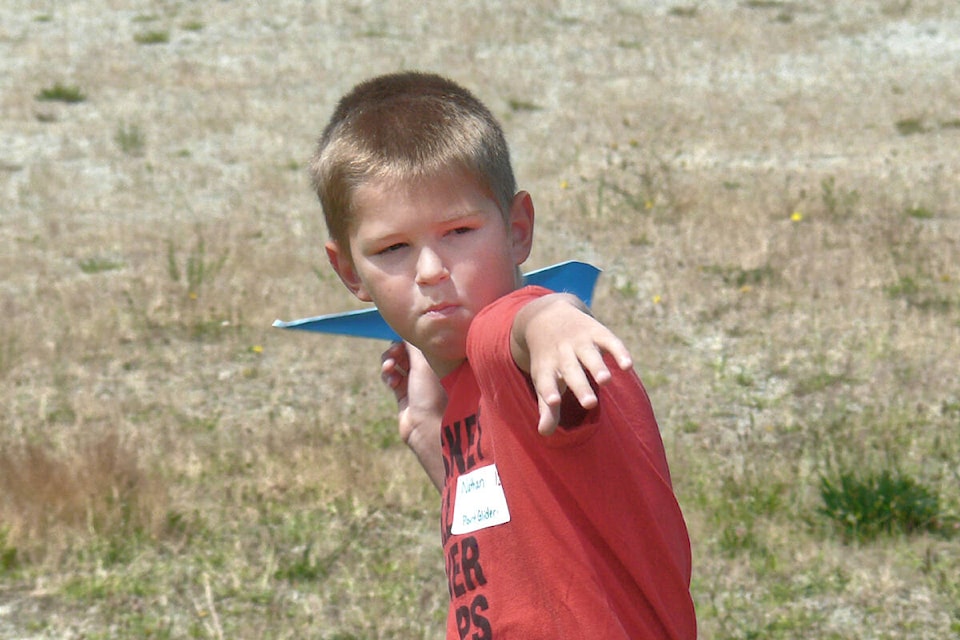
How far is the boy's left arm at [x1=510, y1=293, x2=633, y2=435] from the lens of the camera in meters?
Answer: 1.19

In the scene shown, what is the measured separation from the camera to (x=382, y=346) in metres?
6.50

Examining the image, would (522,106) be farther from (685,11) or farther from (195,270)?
(195,270)

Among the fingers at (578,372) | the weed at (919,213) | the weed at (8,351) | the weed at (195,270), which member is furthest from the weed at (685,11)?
the fingers at (578,372)

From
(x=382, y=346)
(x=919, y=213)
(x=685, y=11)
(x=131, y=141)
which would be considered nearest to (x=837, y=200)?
(x=919, y=213)

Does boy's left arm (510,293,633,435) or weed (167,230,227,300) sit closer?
boy's left arm (510,293,633,435)

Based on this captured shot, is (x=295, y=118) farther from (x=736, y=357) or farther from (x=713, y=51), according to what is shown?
(x=736, y=357)

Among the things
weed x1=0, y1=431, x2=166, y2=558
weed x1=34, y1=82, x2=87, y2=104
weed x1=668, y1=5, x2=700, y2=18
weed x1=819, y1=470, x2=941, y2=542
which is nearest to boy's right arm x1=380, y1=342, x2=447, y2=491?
weed x1=0, y1=431, x2=166, y2=558

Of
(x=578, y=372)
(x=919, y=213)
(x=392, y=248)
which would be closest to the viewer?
(x=578, y=372)

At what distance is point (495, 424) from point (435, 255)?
0.25 m

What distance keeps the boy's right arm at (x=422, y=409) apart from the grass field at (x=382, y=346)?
1.42 meters

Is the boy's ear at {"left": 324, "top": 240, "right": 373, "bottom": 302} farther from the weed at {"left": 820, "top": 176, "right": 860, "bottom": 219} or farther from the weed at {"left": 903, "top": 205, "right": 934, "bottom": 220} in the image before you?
the weed at {"left": 903, "top": 205, "right": 934, "bottom": 220}

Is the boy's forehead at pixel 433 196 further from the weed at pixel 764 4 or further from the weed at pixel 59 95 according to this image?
the weed at pixel 764 4

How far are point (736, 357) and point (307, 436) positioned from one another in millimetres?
2149

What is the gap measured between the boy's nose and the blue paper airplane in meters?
0.39
